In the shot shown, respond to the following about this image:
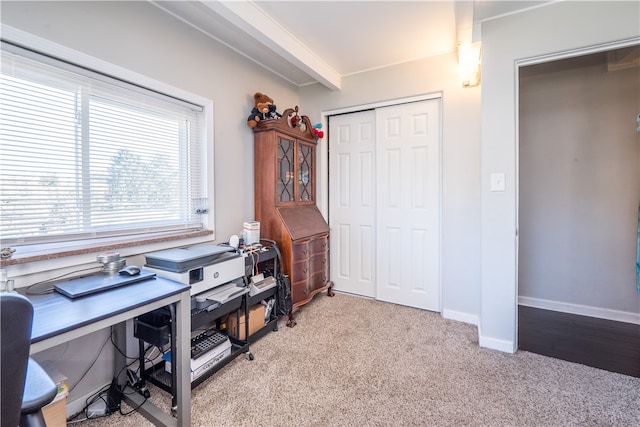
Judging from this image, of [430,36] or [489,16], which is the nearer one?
[489,16]

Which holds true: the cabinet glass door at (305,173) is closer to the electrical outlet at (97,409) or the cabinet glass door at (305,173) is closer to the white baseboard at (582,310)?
the electrical outlet at (97,409)

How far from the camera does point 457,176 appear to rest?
104 inches

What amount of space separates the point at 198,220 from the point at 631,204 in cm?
387

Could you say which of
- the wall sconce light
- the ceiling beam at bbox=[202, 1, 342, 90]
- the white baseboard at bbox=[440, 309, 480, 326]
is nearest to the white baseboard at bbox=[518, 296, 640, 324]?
the white baseboard at bbox=[440, 309, 480, 326]

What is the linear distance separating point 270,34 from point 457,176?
2040 mm

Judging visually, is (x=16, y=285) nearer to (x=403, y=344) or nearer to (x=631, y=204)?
(x=403, y=344)

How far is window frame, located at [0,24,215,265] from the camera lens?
1.39m

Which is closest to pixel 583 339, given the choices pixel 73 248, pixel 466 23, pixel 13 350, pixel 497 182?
pixel 497 182

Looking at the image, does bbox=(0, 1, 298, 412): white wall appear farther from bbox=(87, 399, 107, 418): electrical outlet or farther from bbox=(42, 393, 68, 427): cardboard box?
bbox=(42, 393, 68, 427): cardboard box

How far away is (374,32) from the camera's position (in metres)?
2.36

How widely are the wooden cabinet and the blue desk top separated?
1.24 meters

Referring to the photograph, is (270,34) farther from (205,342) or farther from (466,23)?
(205,342)

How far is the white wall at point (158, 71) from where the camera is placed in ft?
4.84

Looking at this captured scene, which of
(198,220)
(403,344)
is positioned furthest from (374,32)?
(403,344)
